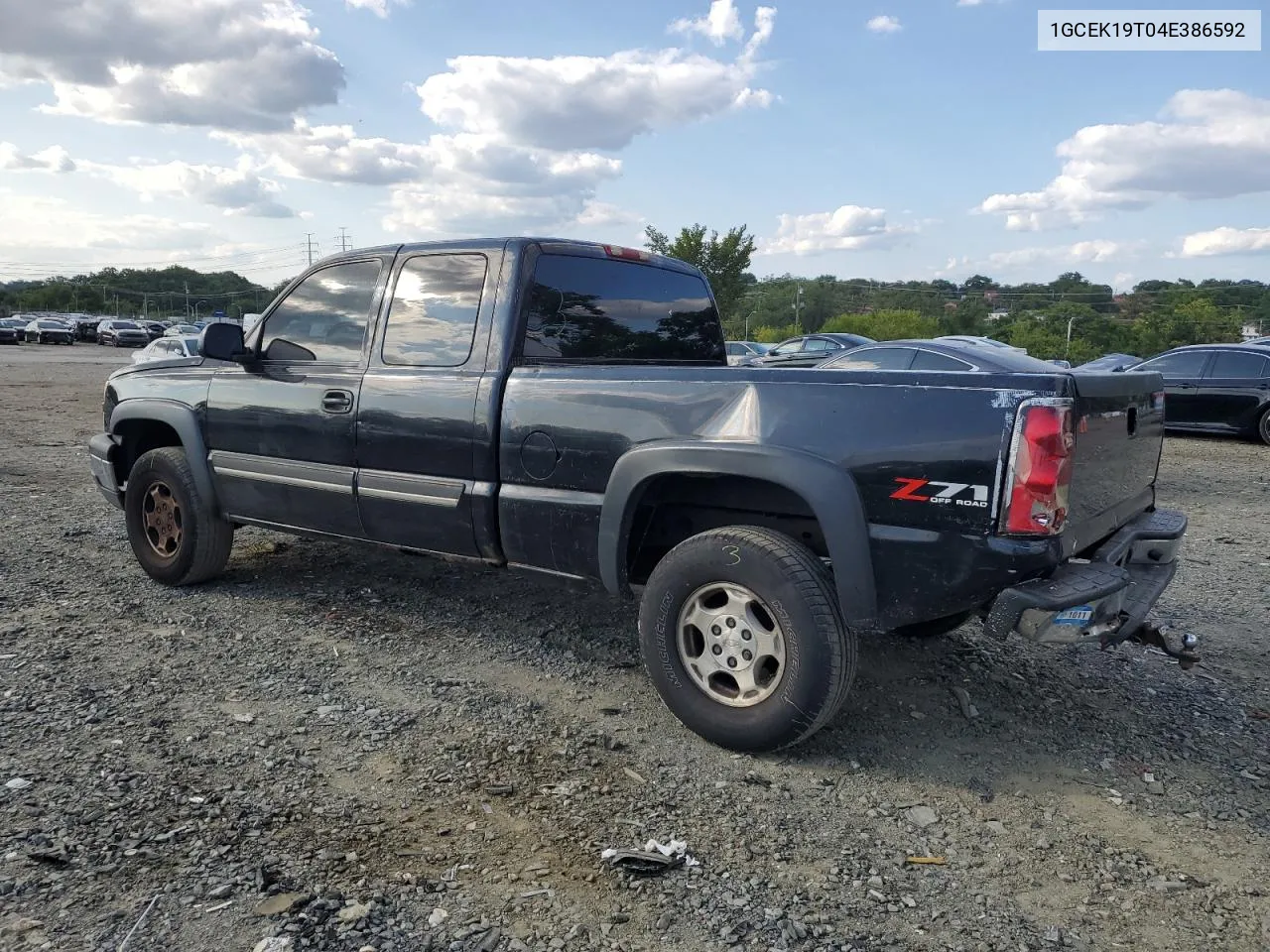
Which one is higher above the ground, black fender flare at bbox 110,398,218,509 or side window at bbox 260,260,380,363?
side window at bbox 260,260,380,363

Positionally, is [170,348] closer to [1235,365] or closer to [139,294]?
[1235,365]

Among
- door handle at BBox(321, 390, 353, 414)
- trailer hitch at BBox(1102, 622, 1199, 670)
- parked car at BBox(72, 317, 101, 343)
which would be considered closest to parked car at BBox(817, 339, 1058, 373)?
door handle at BBox(321, 390, 353, 414)

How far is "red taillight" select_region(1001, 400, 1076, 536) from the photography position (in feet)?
9.25

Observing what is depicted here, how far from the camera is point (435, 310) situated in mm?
4324

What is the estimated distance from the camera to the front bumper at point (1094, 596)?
2916 millimetres

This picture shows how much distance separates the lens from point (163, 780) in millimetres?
3119

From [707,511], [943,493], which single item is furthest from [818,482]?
[707,511]

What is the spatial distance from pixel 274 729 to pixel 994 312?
68193 mm

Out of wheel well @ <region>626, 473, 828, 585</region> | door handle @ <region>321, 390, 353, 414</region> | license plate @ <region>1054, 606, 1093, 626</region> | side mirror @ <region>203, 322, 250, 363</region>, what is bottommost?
license plate @ <region>1054, 606, 1093, 626</region>

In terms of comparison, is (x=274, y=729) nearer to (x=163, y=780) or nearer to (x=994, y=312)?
(x=163, y=780)

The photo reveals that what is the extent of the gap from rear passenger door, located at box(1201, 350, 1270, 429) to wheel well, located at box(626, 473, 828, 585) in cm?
1203

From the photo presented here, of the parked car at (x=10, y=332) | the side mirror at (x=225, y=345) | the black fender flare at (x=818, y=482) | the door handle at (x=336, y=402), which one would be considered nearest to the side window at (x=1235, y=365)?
the black fender flare at (x=818, y=482)

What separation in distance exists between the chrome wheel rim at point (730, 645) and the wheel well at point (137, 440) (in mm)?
3673

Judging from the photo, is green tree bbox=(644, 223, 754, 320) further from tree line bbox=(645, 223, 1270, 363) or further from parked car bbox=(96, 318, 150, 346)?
parked car bbox=(96, 318, 150, 346)
